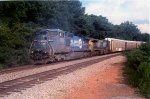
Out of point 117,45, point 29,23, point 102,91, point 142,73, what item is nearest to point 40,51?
point 29,23

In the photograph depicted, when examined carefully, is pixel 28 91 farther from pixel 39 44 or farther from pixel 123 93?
pixel 39 44

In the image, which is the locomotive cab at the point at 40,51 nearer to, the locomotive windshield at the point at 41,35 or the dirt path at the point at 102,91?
the locomotive windshield at the point at 41,35

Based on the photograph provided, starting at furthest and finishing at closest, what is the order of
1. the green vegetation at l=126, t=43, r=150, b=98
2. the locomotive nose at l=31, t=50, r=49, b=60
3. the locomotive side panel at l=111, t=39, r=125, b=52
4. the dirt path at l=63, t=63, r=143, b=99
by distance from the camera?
the locomotive side panel at l=111, t=39, r=125, b=52
the locomotive nose at l=31, t=50, r=49, b=60
the green vegetation at l=126, t=43, r=150, b=98
the dirt path at l=63, t=63, r=143, b=99

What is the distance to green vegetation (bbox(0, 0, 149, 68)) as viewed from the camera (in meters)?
28.6

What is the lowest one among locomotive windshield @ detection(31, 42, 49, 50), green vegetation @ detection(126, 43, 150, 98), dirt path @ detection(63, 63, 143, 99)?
dirt path @ detection(63, 63, 143, 99)

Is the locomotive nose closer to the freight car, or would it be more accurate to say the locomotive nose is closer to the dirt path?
the dirt path

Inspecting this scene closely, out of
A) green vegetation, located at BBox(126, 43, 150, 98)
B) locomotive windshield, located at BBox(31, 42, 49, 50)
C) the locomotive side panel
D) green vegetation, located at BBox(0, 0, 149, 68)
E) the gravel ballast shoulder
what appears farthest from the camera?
the locomotive side panel

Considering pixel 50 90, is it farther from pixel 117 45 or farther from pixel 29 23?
pixel 117 45

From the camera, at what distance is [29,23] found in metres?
38.8

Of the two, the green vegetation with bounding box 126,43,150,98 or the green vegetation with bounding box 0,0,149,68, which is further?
the green vegetation with bounding box 0,0,149,68

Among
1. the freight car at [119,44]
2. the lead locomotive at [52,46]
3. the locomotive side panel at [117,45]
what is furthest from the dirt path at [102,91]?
the locomotive side panel at [117,45]

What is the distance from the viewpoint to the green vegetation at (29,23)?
28.6 m

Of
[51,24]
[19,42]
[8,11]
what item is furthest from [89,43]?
[19,42]

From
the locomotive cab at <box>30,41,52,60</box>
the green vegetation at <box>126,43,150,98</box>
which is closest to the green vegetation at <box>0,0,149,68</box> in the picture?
the locomotive cab at <box>30,41,52,60</box>
